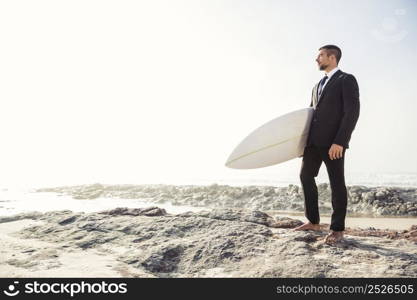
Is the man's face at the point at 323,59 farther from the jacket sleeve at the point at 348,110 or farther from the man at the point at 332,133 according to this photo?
the jacket sleeve at the point at 348,110

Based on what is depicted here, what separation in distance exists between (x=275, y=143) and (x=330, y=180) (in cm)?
94

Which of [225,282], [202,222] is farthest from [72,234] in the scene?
[225,282]

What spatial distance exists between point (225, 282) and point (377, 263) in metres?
1.18

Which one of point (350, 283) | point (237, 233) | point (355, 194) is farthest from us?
point (355, 194)

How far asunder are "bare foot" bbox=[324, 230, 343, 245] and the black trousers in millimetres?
48

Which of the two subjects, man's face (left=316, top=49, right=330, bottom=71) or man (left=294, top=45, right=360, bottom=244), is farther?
man's face (left=316, top=49, right=330, bottom=71)

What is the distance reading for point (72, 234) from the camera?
3607 millimetres

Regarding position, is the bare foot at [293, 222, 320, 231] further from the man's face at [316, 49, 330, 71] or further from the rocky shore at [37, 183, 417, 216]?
the rocky shore at [37, 183, 417, 216]

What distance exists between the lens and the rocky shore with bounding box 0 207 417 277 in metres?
2.54

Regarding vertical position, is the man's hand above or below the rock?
above

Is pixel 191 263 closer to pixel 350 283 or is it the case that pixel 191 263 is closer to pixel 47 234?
pixel 350 283

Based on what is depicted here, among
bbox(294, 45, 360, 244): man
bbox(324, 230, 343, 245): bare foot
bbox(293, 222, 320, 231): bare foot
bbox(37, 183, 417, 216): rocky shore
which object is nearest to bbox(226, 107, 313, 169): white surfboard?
bbox(294, 45, 360, 244): man

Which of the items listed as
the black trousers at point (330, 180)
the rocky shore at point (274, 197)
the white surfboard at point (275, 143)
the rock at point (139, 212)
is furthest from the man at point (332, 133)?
the rocky shore at point (274, 197)

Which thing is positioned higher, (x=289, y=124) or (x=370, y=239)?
(x=289, y=124)
